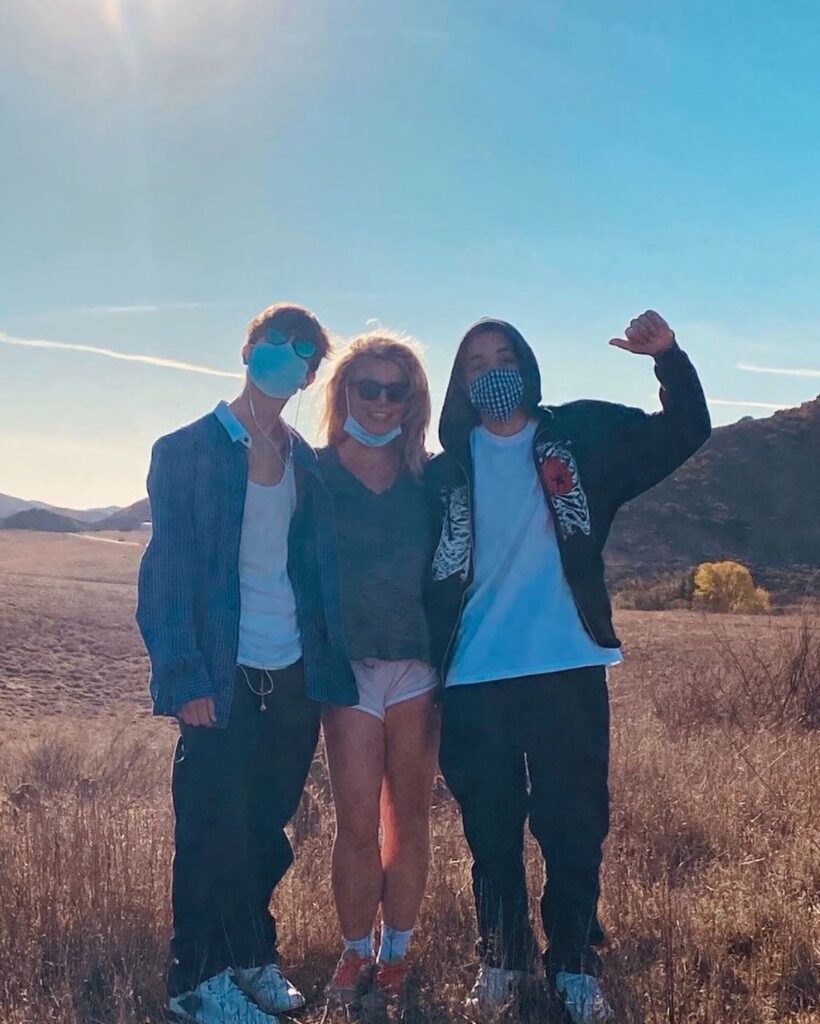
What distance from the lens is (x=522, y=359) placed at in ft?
11.9

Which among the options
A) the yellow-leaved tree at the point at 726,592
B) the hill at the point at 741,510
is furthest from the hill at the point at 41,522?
the yellow-leaved tree at the point at 726,592

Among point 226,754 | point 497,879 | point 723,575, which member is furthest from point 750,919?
point 723,575

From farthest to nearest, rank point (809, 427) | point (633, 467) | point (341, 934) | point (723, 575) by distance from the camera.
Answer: point (809, 427)
point (723, 575)
point (341, 934)
point (633, 467)

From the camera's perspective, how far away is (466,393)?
12.1ft

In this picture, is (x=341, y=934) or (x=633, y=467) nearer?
(x=633, y=467)

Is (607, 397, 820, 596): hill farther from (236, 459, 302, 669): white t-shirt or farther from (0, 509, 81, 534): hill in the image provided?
(0, 509, 81, 534): hill

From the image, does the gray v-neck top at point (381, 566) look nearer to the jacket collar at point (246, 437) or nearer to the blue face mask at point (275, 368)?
the jacket collar at point (246, 437)

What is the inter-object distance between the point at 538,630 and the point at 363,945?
1.19 metres

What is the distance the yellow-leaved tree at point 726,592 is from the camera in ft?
77.8

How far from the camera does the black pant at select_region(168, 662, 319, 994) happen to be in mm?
3303

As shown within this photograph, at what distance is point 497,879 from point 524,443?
145cm

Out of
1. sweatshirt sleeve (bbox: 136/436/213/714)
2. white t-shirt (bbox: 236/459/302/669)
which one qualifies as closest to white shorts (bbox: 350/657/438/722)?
white t-shirt (bbox: 236/459/302/669)

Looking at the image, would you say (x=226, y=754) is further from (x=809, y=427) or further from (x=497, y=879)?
(x=809, y=427)

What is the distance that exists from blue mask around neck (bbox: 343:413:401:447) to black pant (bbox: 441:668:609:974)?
0.87m
